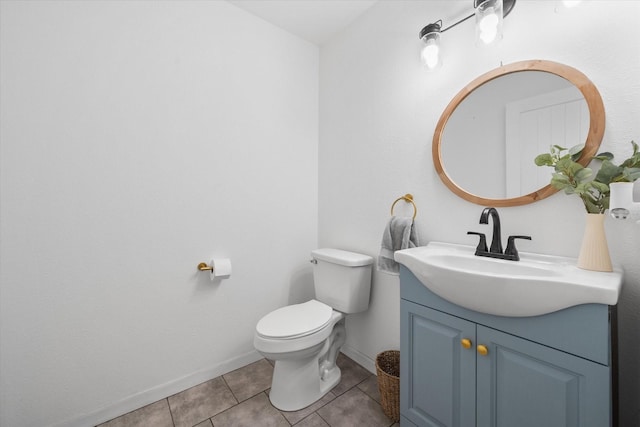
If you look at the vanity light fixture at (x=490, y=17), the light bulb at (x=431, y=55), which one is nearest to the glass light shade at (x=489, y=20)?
the vanity light fixture at (x=490, y=17)

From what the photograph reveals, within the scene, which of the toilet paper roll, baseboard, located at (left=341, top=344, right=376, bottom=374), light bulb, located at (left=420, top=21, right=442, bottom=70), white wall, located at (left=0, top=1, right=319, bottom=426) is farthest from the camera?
baseboard, located at (left=341, top=344, right=376, bottom=374)

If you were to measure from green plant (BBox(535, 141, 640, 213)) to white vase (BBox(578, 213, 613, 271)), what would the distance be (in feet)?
0.16

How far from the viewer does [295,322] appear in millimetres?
1450

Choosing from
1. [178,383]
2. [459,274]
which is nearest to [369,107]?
[459,274]

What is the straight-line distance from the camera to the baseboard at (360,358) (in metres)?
1.75

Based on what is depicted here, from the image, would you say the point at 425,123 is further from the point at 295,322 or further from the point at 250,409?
the point at 250,409

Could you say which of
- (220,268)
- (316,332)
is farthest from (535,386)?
(220,268)

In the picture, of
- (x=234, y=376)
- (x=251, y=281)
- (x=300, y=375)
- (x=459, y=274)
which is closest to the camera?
(x=459, y=274)

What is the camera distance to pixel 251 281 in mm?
1861

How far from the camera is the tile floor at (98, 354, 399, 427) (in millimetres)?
1340

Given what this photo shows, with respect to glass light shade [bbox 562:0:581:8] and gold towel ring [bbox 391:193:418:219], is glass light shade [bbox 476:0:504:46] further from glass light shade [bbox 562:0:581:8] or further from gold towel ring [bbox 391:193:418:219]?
gold towel ring [bbox 391:193:418:219]

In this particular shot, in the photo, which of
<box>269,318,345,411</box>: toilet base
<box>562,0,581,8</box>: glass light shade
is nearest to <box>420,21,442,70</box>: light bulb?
<box>562,0,581,8</box>: glass light shade

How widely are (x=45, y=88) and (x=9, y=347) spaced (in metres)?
1.18

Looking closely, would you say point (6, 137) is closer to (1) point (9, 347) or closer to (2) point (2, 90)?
(2) point (2, 90)
